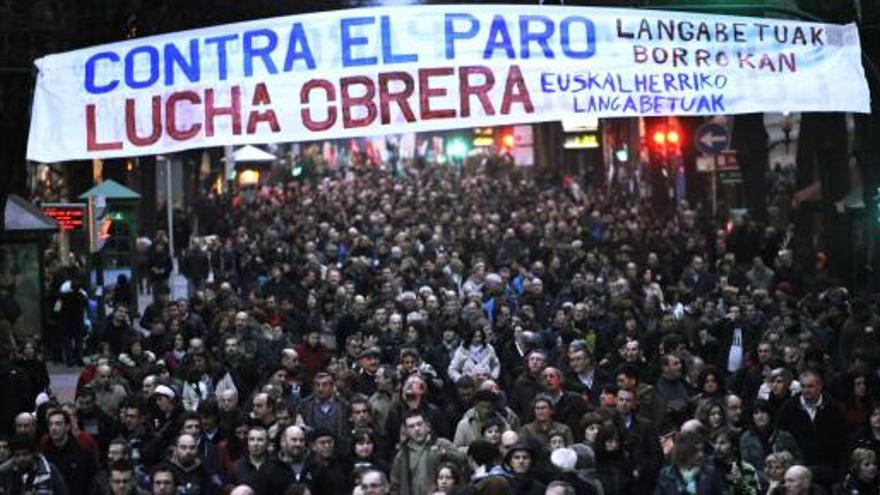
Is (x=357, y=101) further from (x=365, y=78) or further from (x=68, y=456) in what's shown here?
(x=68, y=456)

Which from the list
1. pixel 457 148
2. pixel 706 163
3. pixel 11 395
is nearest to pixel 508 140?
pixel 457 148

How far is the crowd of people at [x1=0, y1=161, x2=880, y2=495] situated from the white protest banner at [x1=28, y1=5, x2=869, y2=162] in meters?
2.08

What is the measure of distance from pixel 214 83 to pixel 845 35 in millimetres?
4594

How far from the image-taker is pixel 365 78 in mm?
13195

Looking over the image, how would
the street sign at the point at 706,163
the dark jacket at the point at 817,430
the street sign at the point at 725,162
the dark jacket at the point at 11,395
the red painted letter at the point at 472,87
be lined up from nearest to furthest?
the red painted letter at the point at 472,87 < the dark jacket at the point at 817,430 < the dark jacket at the point at 11,395 < the street sign at the point at 725,162 < the street sign at the point at 706,163

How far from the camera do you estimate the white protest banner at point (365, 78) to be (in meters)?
12.9

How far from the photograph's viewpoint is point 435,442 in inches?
529

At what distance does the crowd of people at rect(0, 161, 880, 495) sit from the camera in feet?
41.6

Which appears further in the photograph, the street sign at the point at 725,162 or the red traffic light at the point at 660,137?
the red traffic light at the point at 660,137

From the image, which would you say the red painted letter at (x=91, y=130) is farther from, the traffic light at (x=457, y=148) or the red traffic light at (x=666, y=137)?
the traffic light at (x=457, y=148)

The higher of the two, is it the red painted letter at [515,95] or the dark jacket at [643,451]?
the red painted letter at [515,95]

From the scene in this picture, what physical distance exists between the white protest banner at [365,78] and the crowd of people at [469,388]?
81.8 inches

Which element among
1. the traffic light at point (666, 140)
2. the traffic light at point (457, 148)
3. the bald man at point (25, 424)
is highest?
the traffic light at point (457, 148)

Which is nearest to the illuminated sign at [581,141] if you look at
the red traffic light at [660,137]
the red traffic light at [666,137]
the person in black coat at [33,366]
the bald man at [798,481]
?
the red traffic light at [666,137]
